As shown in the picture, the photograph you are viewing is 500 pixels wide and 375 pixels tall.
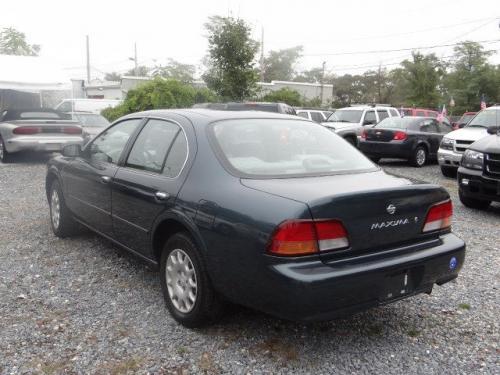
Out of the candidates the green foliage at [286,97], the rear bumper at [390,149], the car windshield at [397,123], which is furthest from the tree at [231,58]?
the green foliage at [286,97]

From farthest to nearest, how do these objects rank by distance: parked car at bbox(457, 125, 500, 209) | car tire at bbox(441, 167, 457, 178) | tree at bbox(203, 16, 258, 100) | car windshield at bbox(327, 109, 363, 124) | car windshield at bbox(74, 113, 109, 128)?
tree at bbox(203, 16, 258, 100) < car windshield at bbox(327, 109, 363, 124) < car windshield at bbox(74, 113, 109, 128) < car tire at bbox(441, 167, 457, 178) < parked car at bbox(457, 125, 500, 209)

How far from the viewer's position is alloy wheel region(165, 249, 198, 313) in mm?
3391

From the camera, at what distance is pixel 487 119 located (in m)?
11.2

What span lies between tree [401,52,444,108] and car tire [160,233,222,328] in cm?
4030

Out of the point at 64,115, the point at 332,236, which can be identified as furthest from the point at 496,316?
the point at 64,115

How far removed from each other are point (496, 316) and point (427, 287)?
90 centimetres

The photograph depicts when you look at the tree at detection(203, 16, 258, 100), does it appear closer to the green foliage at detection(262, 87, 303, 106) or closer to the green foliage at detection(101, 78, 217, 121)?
the green foliage at detection(101, 78, 217, 121)

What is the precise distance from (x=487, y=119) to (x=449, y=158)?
1.29 meters

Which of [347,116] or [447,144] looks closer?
[447,144]

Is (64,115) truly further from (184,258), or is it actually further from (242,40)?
(184,258)

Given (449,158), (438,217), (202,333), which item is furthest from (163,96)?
(438,217)

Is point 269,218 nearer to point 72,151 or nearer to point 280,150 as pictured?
point 280,150

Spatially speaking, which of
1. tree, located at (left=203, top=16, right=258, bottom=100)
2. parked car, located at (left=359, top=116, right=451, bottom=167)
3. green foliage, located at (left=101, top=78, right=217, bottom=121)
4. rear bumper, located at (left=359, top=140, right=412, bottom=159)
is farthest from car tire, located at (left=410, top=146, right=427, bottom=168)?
green foliage, located at (left=101, top=78, right=217, bottom=121)

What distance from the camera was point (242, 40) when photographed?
18000 mm
